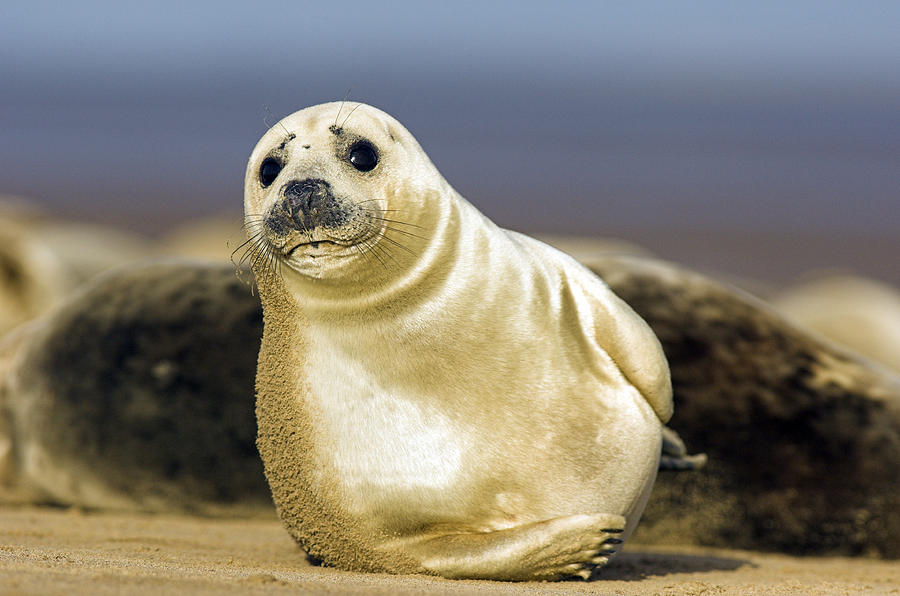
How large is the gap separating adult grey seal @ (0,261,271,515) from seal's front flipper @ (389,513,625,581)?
2.12 meters

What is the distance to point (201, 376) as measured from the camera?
5621 mm

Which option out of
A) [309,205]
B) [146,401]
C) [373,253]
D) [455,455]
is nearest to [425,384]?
[455,455]

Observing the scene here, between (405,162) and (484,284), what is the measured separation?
1.42 feet

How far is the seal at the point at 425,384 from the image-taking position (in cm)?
360

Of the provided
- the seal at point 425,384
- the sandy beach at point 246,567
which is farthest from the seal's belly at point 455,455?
the sandy beach at point 246,567

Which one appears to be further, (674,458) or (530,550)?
(674,458)

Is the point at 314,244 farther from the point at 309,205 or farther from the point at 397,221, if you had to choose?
the point at 397,221

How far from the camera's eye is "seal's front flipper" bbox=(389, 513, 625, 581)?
11.6 ft

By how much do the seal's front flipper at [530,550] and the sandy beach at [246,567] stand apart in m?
0.05

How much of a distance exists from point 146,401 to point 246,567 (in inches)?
83.7

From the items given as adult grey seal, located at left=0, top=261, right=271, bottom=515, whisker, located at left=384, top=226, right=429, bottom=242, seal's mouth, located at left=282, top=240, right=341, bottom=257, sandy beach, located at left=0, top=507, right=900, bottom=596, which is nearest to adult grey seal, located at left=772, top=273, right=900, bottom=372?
sandy beach, located at left=0, top=507, right=900, bottom=596

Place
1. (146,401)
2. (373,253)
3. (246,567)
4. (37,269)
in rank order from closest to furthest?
(373,253)
(246,567)
(146,401)
(37,269)

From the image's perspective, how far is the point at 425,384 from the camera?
3682mm

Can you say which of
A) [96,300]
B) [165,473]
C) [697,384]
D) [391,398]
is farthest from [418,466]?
[96,300]
